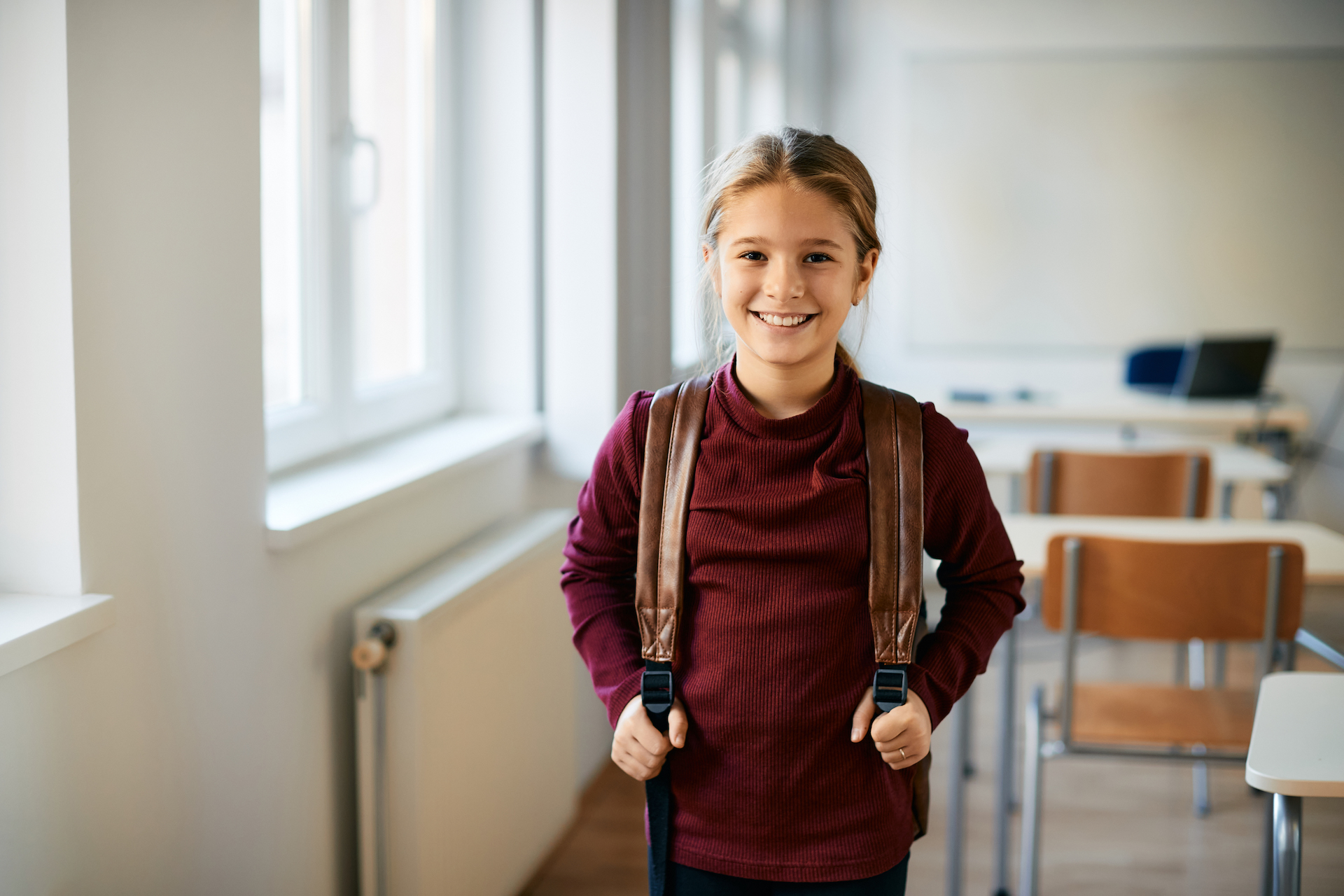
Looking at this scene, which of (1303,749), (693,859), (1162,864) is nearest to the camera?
(693,859)

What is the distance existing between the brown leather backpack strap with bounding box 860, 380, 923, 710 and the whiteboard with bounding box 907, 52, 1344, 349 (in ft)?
16.6

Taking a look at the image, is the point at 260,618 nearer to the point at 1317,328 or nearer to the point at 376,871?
the point at 376,871

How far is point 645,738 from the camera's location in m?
1.08

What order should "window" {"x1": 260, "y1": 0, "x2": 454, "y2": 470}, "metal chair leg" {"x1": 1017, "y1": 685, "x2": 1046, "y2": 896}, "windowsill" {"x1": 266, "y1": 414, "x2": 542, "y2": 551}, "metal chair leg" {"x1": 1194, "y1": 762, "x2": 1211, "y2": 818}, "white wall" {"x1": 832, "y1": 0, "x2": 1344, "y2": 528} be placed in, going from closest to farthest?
"windowsill" {"x1": 266, "y1": 414, "x2": 542, "y2": 551}, "window" {"x1": 260, "y1": 0, "x2": 454, "y2": 470}, "metal chair leg" {"x1": 1017, "y1": 685, "x2": 1046, "y2": 896}, "metal chair leg" {"x1": 1194, "y1": 762, "x2": 1211, "y2": 818}, "white wall" {"x1": 832, "y1": 0, "x2": 1344, "y2": 528}

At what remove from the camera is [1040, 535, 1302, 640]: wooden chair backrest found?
2072mm

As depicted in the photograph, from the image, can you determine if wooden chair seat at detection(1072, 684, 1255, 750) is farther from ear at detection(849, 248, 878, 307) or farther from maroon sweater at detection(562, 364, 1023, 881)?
ear at detection(849, 248, 878, 307)

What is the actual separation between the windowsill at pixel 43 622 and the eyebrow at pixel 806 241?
2.38ft

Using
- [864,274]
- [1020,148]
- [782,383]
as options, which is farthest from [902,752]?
[1020,148]

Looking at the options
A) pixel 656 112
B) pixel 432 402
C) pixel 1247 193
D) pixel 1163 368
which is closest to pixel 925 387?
pixel 1163 368

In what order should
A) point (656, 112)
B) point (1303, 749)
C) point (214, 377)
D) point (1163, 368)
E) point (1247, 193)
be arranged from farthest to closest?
point (1247, 193)
point (1163, 368)
point (656, 112)
point (214, 377)
point (1303, 749)

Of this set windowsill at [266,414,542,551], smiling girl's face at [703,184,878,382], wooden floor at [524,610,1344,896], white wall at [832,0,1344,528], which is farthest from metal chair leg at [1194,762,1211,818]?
white wall at [832,0,1344,528]

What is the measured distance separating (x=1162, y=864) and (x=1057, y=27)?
4.37 meters

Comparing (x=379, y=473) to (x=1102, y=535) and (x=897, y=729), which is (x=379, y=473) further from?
(x=1102, y=535)

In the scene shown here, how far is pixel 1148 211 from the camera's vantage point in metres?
5.78
